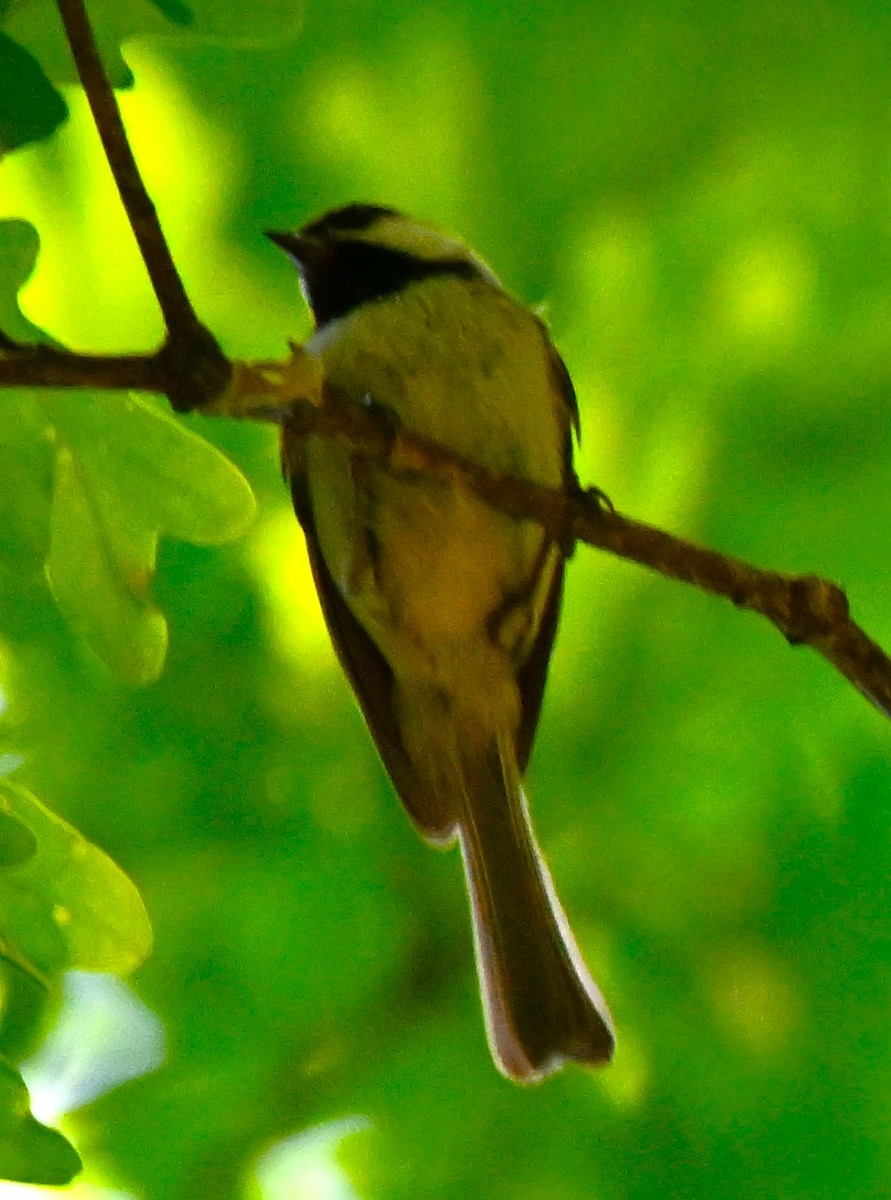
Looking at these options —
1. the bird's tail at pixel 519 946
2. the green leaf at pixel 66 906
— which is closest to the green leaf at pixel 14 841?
the green leaf at pixel 66 906

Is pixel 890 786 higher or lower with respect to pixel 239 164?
lower

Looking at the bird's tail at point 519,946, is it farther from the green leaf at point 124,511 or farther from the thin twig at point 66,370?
the thin twig at point 66,370

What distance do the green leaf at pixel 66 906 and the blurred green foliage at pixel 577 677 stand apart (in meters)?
0.75

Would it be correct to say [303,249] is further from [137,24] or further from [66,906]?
[66,906]

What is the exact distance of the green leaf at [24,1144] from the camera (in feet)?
2.98

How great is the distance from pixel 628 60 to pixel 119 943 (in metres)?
1.25

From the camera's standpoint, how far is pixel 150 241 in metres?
0.80

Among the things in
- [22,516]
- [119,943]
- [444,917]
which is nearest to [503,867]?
[444,917]

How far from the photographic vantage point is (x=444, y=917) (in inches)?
71.2

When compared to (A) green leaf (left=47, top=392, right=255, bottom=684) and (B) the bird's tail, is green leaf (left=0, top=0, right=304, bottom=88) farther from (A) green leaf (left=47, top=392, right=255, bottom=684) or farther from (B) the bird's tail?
(B) the bird's tail

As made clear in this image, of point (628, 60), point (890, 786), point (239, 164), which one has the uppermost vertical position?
point (628, 60)

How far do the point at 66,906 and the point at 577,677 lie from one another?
37.3 inches

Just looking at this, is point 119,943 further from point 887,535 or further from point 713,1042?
point 887,535

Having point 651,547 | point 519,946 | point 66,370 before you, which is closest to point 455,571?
point 519,946
